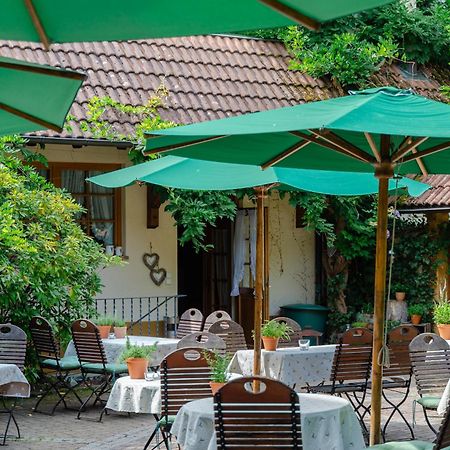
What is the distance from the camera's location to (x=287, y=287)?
1745 centimetres

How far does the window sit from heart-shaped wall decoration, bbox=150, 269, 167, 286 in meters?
0.70

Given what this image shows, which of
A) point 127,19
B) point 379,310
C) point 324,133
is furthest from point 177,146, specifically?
point 127,19

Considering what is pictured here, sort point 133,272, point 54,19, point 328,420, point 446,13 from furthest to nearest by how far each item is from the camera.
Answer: point 446,13 → point 133,272 → point 328,420 → point 54,19

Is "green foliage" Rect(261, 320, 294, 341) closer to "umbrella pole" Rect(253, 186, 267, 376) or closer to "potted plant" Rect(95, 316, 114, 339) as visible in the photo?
"umbrella pole" Rect(253, 186, 267, 376)

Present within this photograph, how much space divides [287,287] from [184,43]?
13.7 ft

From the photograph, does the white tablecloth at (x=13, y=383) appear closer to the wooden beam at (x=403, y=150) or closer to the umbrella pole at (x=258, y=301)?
the umbrella pole at (x=258, y=301)

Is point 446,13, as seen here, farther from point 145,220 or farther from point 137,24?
point 137,24

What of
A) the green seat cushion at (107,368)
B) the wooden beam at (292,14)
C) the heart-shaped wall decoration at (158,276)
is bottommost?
the green seat cushion at (107,368)

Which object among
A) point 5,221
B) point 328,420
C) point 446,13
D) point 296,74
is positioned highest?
point 446,13

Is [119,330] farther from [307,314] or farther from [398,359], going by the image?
[307,314]

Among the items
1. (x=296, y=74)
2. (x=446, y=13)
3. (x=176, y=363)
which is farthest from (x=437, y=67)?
(x=176, y=363)

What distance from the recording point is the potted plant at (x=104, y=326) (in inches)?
472

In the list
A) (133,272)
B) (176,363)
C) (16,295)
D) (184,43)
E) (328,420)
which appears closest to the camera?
(328,420)

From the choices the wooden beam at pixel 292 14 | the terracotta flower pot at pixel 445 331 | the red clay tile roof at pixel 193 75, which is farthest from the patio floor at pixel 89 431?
the wooden beam at pixel 292 14
